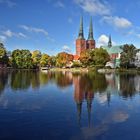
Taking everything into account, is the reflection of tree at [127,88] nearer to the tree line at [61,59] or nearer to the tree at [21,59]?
the tree line at [61,59]

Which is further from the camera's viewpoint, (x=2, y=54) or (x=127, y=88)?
(x=2, y=54)

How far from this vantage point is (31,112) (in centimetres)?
1856

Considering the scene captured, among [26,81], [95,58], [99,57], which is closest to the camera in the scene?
[26,81]

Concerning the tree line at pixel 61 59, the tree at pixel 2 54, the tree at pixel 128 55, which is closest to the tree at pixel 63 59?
the tree line at pixel 61 59

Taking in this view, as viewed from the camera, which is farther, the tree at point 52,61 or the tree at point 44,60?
the tree at point 52,61

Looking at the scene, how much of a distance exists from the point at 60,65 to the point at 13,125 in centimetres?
15648

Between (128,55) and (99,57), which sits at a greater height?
(128,55)

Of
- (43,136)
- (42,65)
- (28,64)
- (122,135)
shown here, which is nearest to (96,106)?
(122,135)

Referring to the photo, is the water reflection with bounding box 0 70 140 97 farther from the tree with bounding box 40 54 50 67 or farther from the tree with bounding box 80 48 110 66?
the tree with bounding box 40 54 50 67

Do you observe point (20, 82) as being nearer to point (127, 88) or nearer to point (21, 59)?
point (127, 88)

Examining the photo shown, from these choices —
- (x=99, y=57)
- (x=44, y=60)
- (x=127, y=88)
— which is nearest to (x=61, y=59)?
(x=44, y=60)

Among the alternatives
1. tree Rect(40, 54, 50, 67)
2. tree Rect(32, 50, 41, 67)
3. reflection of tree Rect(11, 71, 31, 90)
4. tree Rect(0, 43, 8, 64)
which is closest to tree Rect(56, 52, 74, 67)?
tree Rect(40, 54, 50, 67)

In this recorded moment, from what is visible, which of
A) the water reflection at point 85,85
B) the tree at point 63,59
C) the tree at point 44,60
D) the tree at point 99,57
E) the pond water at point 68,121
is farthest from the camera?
the tree at point 63,59

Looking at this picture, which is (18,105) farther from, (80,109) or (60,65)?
Result: (60,65)
